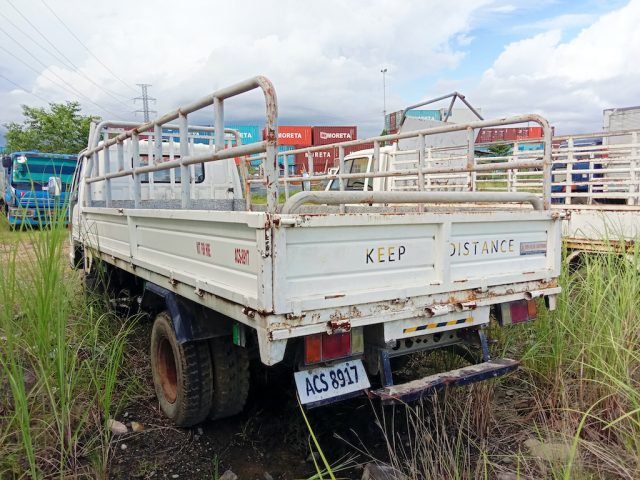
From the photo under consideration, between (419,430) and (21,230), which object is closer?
(21,230)

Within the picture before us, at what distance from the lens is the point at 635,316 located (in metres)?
3.32

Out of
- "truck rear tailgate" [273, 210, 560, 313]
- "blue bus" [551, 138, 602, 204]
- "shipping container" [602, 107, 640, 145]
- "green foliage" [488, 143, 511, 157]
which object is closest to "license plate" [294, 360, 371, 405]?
"truck rear tailgate" [273, 210, 560, 313]

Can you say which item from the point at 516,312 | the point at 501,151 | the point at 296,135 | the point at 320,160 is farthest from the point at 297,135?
the point at 516,312

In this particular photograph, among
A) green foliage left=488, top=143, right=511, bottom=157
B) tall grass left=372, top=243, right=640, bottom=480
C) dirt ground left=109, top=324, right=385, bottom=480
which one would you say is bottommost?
dirt ground left=109, top=324, right=385, bottom=480

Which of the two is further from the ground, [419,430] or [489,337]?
[489,337]

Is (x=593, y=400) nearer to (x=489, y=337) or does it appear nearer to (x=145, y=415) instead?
(x=489, y=337)

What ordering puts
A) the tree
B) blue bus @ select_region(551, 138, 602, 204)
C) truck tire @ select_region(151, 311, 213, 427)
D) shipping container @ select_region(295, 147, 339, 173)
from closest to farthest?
truck tire @ select_region(151, 311, 213, 427) → blue bus @ select_region(551, 138, 602, 204) → shipping container @ select_region(295, 147, 339, 173) → the tree

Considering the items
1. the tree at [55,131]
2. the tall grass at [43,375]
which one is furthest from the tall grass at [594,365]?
the tree at [55,131]

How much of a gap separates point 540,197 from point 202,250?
224 centimetres

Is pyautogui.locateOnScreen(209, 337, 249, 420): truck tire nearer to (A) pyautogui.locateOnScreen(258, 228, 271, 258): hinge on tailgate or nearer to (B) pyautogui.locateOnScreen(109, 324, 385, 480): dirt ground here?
(B) pyautogui.locateOnScreen(109, 324, 385, 480): dirt ground

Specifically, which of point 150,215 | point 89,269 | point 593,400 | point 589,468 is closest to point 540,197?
point 593,400

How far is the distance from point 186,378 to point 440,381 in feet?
4.80

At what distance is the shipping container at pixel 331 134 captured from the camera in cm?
3847

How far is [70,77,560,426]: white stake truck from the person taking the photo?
2246mm
